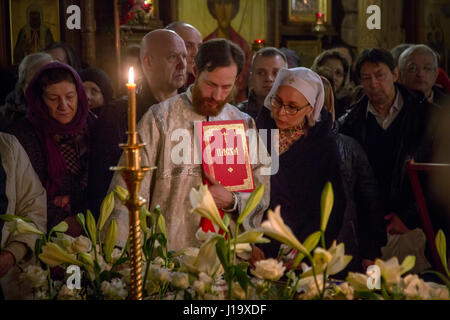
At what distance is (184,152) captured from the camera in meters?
2.60

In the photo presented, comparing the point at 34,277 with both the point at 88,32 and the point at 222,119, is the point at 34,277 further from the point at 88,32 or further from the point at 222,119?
the point at 88,32

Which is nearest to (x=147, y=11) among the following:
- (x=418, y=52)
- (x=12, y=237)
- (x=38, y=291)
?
(x=418, y=52)

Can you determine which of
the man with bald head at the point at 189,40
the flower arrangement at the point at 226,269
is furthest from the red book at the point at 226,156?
the flower arrangement at the point at 226,269

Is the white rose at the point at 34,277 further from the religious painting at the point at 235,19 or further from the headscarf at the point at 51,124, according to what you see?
the religious painting at the point at 235,19

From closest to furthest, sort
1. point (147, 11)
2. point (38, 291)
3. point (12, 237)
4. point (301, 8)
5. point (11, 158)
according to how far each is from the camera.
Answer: point (38, 291)
point (12, 237)
point (11, 158)
point (147, 11)
point (301, 8)

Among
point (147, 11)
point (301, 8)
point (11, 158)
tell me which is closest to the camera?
point (11, 158)

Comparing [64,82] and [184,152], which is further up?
[64,82]

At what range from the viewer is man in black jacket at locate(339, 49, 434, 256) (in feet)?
10.2

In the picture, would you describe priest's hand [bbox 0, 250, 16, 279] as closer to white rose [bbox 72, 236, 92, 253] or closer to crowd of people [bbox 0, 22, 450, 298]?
crowd of people [bbox 0, 22, 450, 298]

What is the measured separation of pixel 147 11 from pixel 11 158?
17.2 feet

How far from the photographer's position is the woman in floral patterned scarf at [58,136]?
275cm

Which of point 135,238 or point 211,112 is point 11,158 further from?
point 135,238

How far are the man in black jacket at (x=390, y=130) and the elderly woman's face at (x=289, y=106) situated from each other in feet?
1.95

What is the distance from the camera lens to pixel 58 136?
9.23 ft
